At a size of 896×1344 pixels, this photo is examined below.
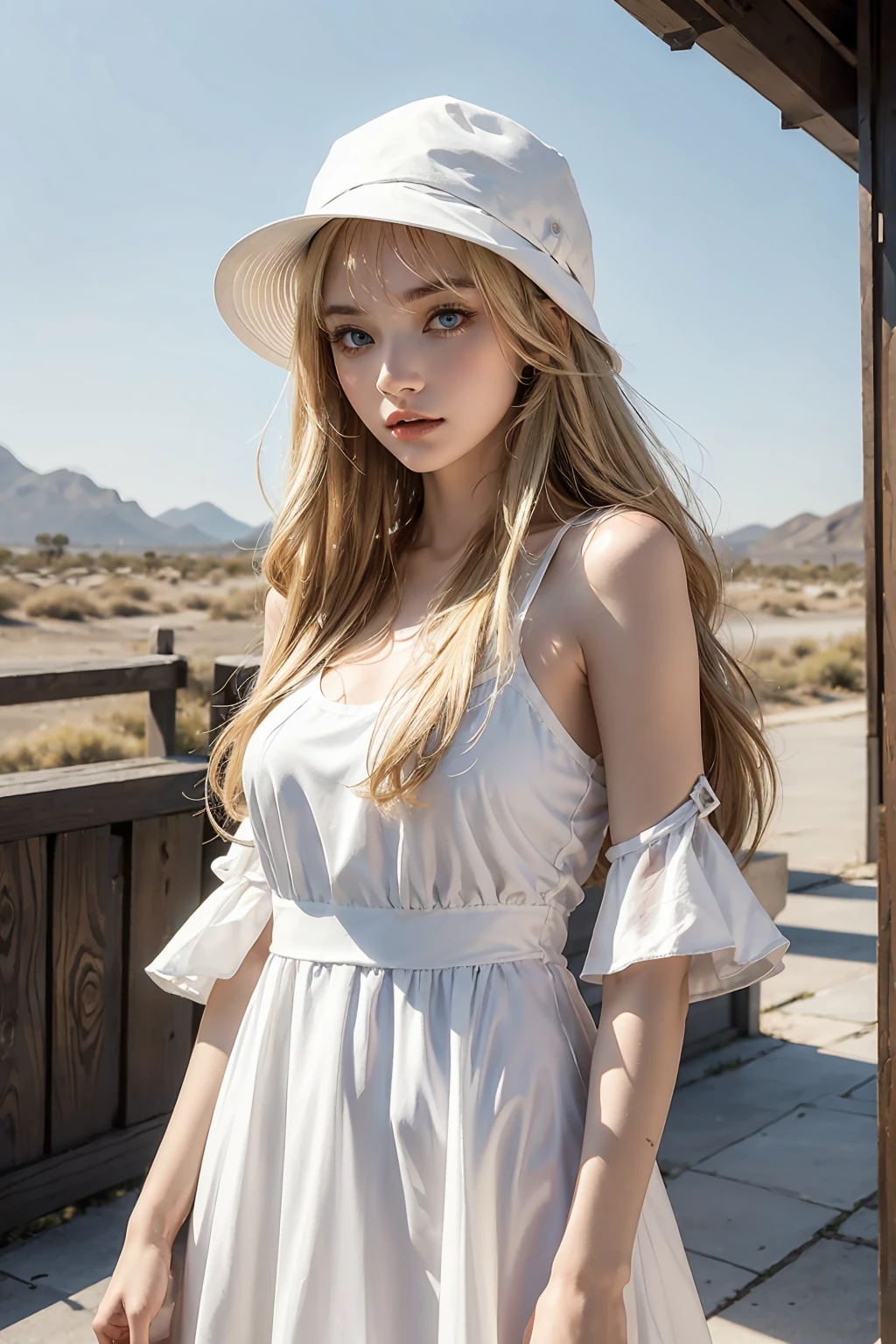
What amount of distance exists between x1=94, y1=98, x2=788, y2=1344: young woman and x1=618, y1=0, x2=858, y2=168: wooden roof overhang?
894mm

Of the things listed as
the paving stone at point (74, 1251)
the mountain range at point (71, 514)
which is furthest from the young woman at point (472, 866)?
the mountain range at point (71, 514)

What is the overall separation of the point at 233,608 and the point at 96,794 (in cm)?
3113

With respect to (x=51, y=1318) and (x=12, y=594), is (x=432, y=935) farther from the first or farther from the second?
(x=12, y=594)

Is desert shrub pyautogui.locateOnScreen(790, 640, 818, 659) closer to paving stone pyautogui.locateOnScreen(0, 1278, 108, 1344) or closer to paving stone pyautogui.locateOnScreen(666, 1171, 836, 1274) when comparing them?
paving stone pyautogui.locateOnScreen(666, 1171, 836, 1274)

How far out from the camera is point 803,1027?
403cm

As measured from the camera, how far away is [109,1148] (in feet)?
8.86

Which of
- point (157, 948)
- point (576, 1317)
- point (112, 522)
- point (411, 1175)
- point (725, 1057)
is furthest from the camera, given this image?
point (112, 522)

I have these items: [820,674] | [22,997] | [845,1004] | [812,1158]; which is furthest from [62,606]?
[812,1158]

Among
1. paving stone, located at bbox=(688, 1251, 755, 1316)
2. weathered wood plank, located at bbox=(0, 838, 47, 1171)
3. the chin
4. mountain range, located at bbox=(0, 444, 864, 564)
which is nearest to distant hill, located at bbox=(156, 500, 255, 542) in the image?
mountain range, located at bbox=(0, 444, 864, 564)

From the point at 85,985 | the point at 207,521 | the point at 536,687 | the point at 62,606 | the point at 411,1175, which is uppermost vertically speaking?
the point at 207,521

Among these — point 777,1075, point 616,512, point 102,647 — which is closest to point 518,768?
point 616,512

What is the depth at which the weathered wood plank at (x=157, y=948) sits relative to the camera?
2736 mm

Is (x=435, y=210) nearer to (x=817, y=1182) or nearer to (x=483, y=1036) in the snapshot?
(x=483, y=1036)

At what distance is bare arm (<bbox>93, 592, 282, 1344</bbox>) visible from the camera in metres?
1.09
